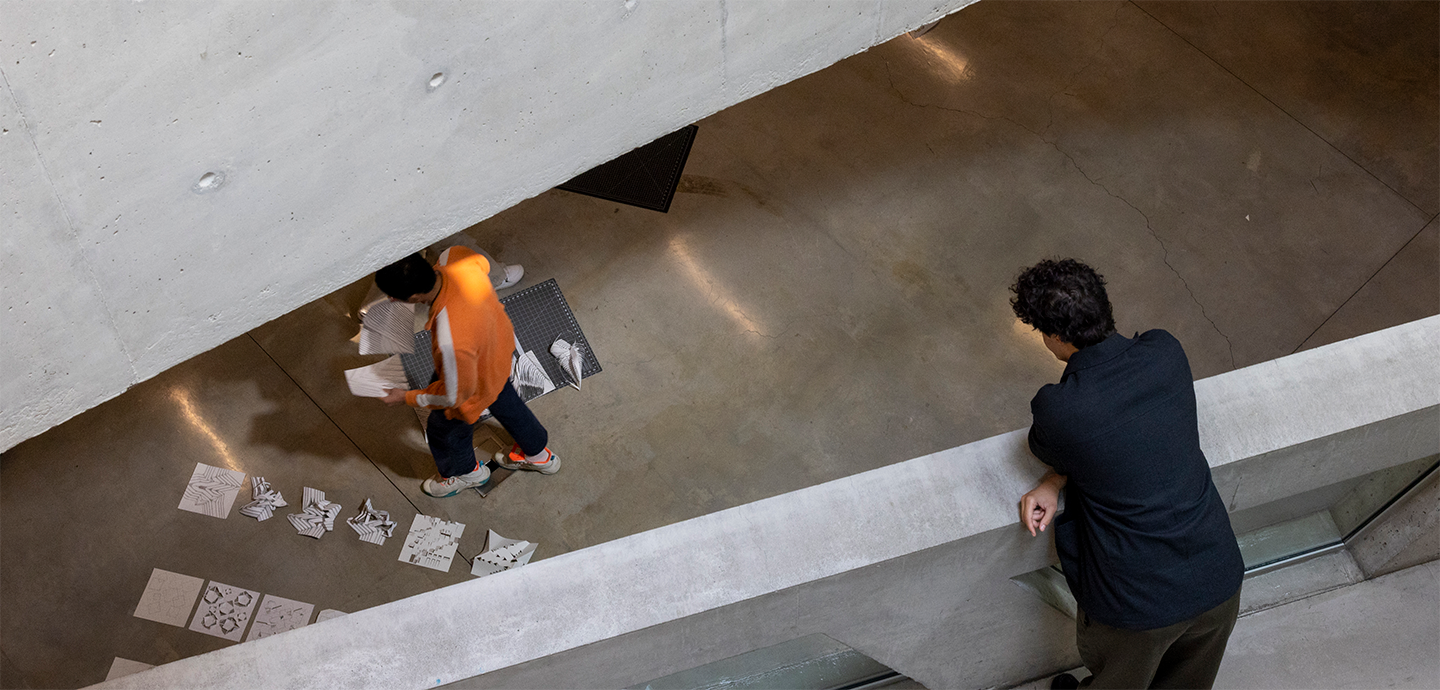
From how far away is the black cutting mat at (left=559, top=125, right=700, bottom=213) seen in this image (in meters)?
5.02

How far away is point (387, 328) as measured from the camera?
3.77 meters

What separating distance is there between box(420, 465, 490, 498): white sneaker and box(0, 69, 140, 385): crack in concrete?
5.47 feet

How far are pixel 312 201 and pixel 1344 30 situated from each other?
5272mm

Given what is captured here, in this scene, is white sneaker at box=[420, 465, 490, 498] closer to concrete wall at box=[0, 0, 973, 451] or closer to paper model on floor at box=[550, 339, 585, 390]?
paper model on floor at box=[550, 339, 585, 390]

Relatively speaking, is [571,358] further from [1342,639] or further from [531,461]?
[1342,639]

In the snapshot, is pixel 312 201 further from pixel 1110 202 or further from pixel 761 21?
pixel 1110 202

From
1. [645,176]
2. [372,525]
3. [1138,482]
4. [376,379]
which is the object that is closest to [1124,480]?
[1138,482]

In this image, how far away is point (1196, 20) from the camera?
17.9 ft

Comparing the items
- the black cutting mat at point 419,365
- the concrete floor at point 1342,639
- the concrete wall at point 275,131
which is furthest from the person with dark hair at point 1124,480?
the black cutting mat at point 419,365

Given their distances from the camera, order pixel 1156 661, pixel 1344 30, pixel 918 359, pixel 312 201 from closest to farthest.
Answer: pixel 312 201 → pixel 1156 661 → pixel 918 359 → pixel 1344 30

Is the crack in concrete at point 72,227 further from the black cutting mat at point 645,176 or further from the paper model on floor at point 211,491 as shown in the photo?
the black cutting mat at point 645,176

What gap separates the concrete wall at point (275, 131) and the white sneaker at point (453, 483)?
1519 mm

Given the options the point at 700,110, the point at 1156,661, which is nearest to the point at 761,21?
the point at 700,110

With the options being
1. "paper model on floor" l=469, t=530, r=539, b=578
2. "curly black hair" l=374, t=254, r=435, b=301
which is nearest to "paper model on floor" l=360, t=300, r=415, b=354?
"curly black hair" l=374, t=254, r=435, b=301
